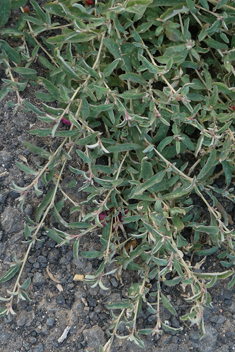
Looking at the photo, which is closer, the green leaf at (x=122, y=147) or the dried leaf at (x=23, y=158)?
the green leaf at (x=122, y=147)

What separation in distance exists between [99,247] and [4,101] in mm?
980

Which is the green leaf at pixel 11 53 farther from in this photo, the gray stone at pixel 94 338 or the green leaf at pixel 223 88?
the gray stone at pixel 94 338

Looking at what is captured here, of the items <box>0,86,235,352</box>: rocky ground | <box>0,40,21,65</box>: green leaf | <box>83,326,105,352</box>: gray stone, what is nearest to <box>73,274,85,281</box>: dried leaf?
<box>0,86,235,352</box>: rocky ground

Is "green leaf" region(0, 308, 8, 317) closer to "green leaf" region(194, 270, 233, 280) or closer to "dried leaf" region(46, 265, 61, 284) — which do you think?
"dried leaf" region(46, 265, 61, 284)

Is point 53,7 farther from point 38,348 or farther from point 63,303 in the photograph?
point 38,348

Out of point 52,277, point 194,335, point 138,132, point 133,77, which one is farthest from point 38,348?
point 133,77

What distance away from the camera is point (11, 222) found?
211cm

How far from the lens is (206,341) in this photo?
2008mm

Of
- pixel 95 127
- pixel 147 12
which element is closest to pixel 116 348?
pixel 95 127

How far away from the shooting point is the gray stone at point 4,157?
2188 mm

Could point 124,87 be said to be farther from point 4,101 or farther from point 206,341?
point 206,341

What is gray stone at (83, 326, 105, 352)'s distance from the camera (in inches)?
77.8

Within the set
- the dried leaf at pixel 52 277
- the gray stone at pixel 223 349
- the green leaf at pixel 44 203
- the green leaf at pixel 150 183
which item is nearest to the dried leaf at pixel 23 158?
the green leaf at pixel 44 203

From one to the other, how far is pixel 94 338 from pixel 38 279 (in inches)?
16.3
